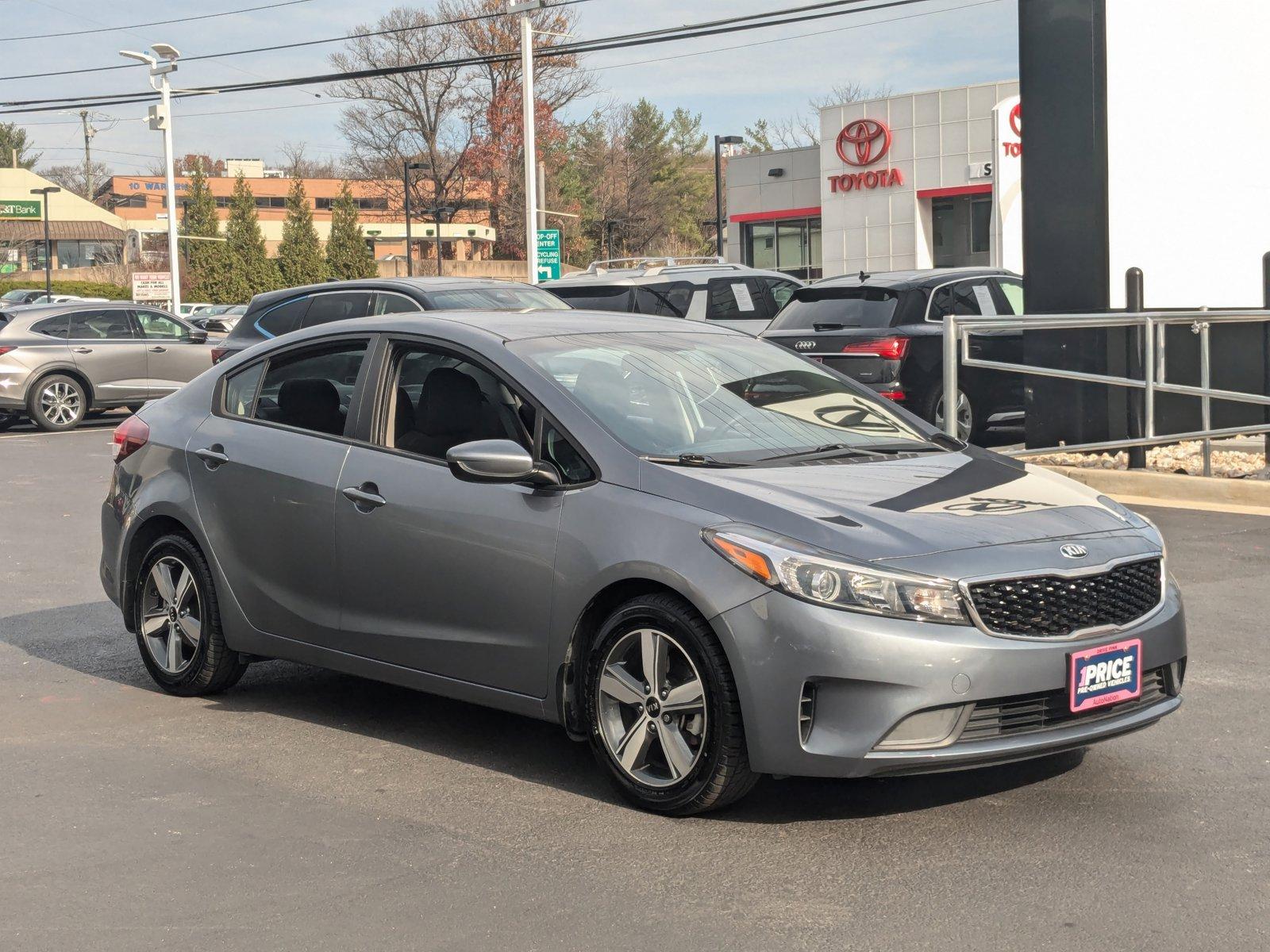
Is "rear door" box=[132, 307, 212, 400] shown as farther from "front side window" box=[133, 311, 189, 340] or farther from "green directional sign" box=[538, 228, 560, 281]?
"green directional sign" box=[538, 228, 560, 281]

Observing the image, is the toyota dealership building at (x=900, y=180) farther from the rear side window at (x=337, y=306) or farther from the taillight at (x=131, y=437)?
the taillight at (x=131, y=437)

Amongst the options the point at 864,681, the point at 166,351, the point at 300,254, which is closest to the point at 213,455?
the point at 864,681

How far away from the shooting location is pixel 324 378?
6289 millimetres

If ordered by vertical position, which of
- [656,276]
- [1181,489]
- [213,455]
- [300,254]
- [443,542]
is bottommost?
[1181,489]

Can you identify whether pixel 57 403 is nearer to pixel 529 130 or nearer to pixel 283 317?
pixel 283 317

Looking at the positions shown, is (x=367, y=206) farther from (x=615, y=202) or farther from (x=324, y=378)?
(x=324, y=378)

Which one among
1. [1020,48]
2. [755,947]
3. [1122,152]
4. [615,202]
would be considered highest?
[615,202]

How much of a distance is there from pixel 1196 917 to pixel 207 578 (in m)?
4.09

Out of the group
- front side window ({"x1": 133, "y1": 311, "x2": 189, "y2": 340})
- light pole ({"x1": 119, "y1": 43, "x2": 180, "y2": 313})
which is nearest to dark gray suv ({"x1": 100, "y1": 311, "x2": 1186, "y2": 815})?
front side window ({"x1": 133, "y1": 311, "x2": 189, "y2": 340})

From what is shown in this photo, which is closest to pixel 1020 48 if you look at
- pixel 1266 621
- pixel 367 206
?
pixel 1266 621

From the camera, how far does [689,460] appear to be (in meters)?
5.20

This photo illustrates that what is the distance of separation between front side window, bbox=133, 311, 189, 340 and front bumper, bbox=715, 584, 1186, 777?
1989cm

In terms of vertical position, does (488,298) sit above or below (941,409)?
above

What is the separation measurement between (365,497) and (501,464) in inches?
32.3
